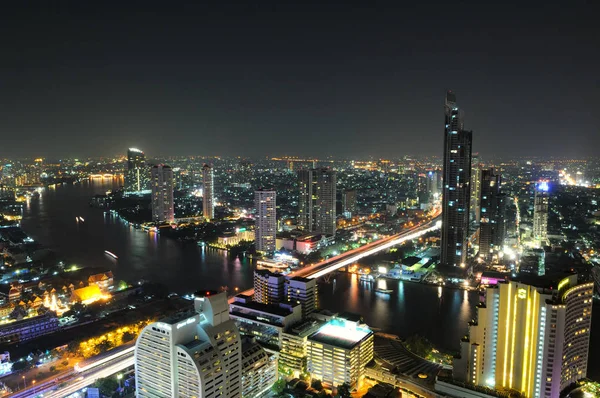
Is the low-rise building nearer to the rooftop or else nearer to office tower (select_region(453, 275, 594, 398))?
the rooftop

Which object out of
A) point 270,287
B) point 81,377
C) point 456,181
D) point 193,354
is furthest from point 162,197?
point 193,354

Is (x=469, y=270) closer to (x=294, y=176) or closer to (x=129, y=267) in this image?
(x=129, y=267)

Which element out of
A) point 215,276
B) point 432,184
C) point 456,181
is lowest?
point 215,276

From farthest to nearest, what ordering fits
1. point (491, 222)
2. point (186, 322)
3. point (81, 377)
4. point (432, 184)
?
1. point (432, 184)
2. point (491, 222)
3. point (81, 377)
4. point (186, 322)

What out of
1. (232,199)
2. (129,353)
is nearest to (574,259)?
(129,353)

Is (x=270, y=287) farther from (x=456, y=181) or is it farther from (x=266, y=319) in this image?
(x=456, y=181)

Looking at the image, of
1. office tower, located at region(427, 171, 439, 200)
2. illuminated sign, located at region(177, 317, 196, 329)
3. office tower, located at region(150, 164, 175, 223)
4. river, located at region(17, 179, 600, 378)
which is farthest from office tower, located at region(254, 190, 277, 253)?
office tower, located at region(427, 171, 439, 200)

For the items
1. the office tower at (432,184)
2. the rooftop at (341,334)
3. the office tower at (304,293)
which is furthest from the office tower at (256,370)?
the office tower at (432,184)

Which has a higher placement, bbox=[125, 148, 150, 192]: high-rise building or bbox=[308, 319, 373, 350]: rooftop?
bbox=[125, 148, 150, 192]: high-rise building
